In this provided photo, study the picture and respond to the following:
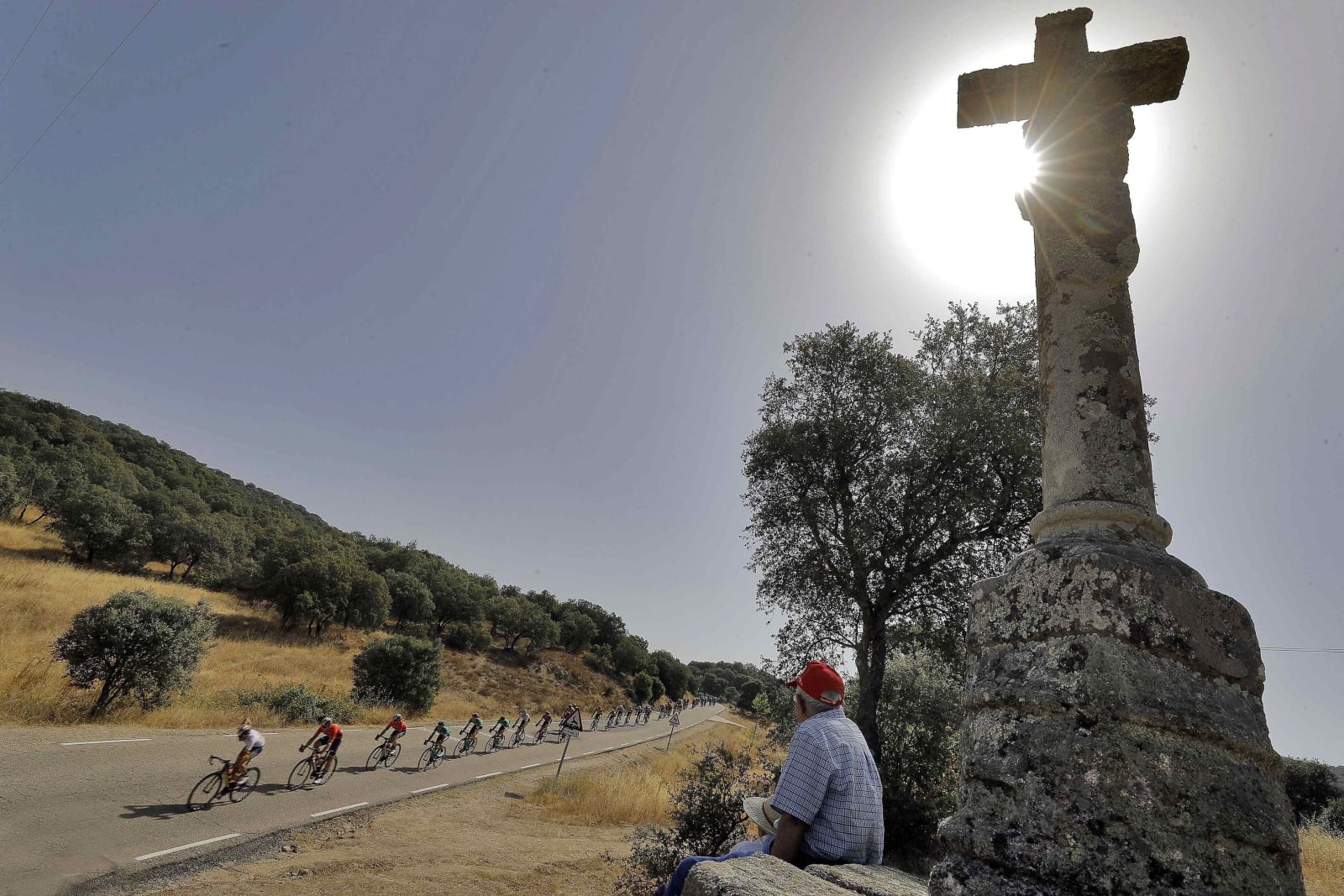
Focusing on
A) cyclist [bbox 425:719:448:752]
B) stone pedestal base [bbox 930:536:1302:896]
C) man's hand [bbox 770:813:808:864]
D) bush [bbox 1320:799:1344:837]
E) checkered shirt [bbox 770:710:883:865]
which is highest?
bush [bbox 1320:799:1344:837]

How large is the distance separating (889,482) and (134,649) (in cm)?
2224

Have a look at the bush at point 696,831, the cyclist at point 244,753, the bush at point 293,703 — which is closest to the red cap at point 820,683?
the bush at point 696,831

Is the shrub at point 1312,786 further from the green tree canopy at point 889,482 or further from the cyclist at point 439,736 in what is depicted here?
the cyclist at point 439,736

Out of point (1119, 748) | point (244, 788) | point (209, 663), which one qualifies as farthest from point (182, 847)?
point (209, 663)

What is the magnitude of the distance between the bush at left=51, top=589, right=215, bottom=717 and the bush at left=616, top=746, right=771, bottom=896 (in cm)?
1647

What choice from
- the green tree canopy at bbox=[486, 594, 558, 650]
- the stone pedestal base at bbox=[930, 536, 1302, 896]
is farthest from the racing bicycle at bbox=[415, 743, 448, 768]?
the green tree canopy at bbox=[486, 594, 558, 650]

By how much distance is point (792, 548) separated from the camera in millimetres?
16891

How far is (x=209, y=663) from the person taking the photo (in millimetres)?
29469

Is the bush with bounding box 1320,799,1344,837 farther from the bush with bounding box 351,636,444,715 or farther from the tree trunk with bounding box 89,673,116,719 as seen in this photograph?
the tree trunk with bounding box 89,673,116,719

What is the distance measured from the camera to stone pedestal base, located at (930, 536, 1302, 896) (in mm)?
1582

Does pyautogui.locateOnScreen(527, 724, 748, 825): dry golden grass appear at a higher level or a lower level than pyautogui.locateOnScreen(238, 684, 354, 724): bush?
higher

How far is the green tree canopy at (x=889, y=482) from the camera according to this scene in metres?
13.8

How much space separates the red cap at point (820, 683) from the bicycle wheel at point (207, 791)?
14236mm

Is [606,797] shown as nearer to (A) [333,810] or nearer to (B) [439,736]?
(B) [439,736]
